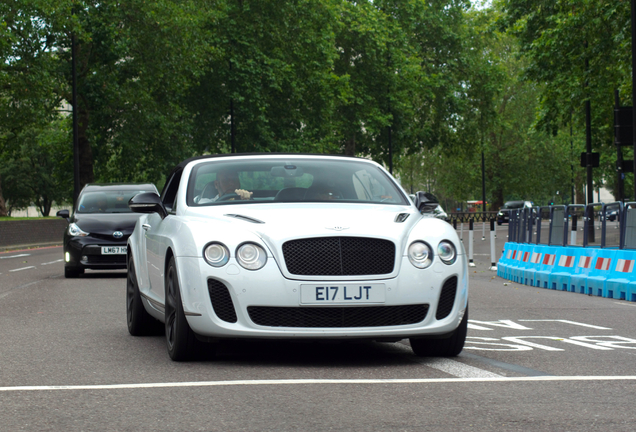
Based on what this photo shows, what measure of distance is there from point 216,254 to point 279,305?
545 mm

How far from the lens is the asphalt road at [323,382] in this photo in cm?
479

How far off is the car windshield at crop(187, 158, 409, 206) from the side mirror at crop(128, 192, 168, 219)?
1.02 feet

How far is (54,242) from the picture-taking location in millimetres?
41156

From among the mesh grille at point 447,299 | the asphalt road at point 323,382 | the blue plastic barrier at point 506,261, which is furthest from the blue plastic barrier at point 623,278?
the mesh grille at point 447,299

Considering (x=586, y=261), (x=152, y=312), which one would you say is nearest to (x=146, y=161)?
(x=586, y=261)

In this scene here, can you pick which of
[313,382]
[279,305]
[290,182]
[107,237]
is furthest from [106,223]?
[313,382]

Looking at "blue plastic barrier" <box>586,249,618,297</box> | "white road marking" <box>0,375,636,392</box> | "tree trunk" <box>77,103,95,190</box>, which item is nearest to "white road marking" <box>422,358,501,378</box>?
"white road marking" <box>0,375,636,392</box>

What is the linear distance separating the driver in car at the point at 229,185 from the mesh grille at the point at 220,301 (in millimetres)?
1217

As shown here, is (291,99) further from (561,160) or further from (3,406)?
(3,406)

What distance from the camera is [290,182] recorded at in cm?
756

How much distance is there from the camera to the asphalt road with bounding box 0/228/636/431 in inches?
189

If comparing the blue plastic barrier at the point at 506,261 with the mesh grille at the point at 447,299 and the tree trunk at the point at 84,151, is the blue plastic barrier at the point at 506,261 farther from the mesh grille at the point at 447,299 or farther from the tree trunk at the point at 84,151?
the tree trunk at the point at 84,151

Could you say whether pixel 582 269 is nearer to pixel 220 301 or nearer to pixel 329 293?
pixel 329 293

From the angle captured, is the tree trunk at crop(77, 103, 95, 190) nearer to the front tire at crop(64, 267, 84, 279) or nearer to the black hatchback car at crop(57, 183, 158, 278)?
the front tire at crop(64, 267, 84, 279)
